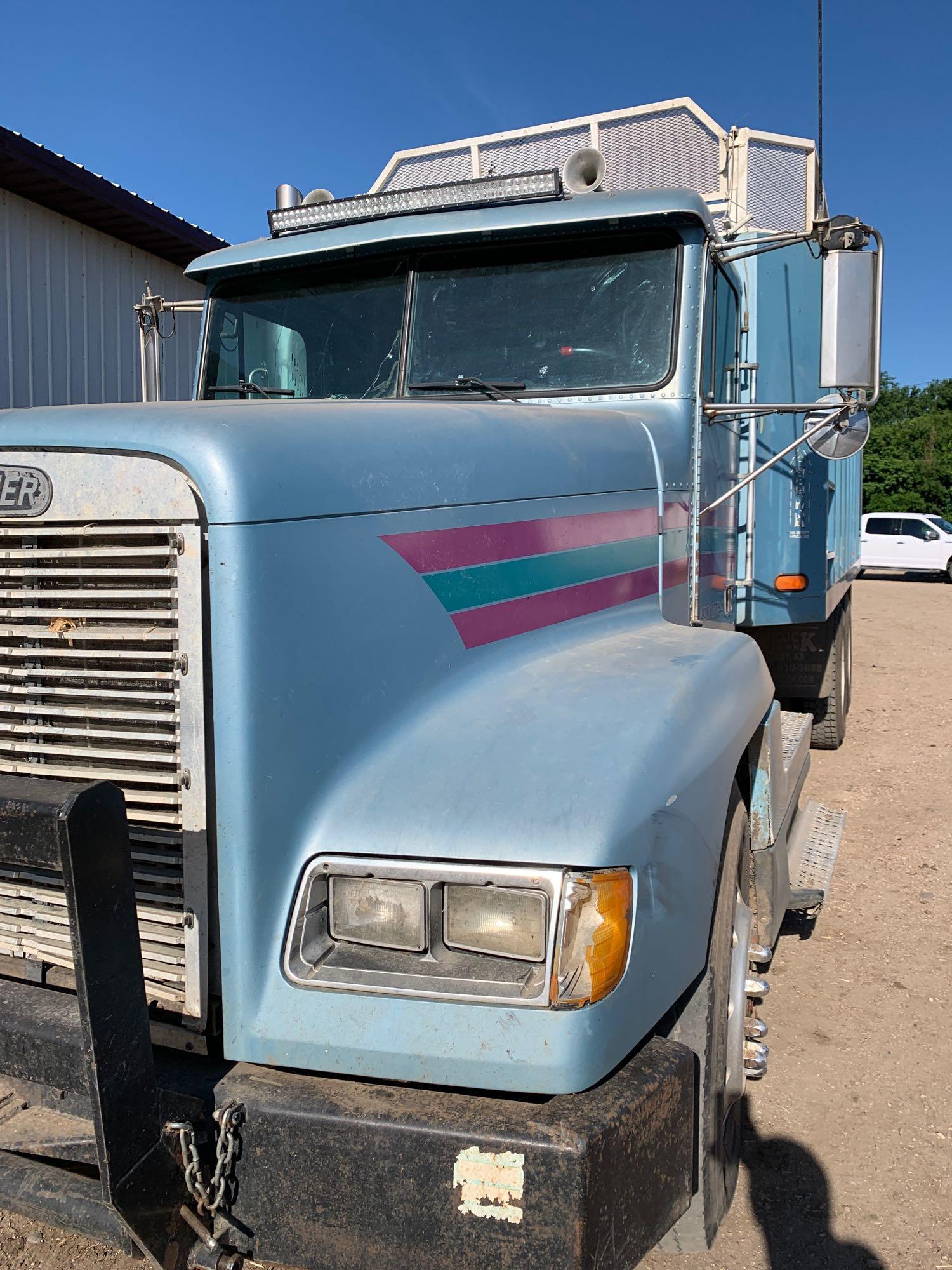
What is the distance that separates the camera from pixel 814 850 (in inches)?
166

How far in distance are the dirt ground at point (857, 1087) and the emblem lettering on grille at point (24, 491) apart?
6.24 feet

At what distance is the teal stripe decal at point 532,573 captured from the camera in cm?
225

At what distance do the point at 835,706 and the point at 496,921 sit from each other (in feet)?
20.0

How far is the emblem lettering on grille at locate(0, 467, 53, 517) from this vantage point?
1.89 metres

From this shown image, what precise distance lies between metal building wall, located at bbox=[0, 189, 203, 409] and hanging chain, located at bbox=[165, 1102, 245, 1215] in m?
6.74

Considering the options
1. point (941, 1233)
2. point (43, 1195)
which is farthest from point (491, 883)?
point (941, 1233)

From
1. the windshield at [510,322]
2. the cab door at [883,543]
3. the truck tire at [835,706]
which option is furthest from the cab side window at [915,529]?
the windshield at [510,322]

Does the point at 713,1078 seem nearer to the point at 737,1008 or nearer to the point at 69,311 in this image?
the point at 737,1008

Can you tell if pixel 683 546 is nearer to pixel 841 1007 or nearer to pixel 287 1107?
pixel 841 1007

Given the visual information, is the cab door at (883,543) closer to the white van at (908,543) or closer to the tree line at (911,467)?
the white van at (908,543)

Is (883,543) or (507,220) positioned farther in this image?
(883,543)

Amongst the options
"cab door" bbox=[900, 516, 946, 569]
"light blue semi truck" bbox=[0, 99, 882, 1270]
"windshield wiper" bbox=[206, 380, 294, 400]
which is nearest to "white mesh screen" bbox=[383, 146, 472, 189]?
"windshield wiper" bbox=[206, 380, 294, 400]

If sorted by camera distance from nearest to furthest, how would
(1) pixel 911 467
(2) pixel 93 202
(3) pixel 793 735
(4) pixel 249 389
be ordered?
1. (4) pixel 249 389
2. (3) pixel 793 735
3. (2) pixel 93 202
4. (1) pixel 911 467

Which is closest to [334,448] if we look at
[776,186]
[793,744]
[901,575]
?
[793,744]
